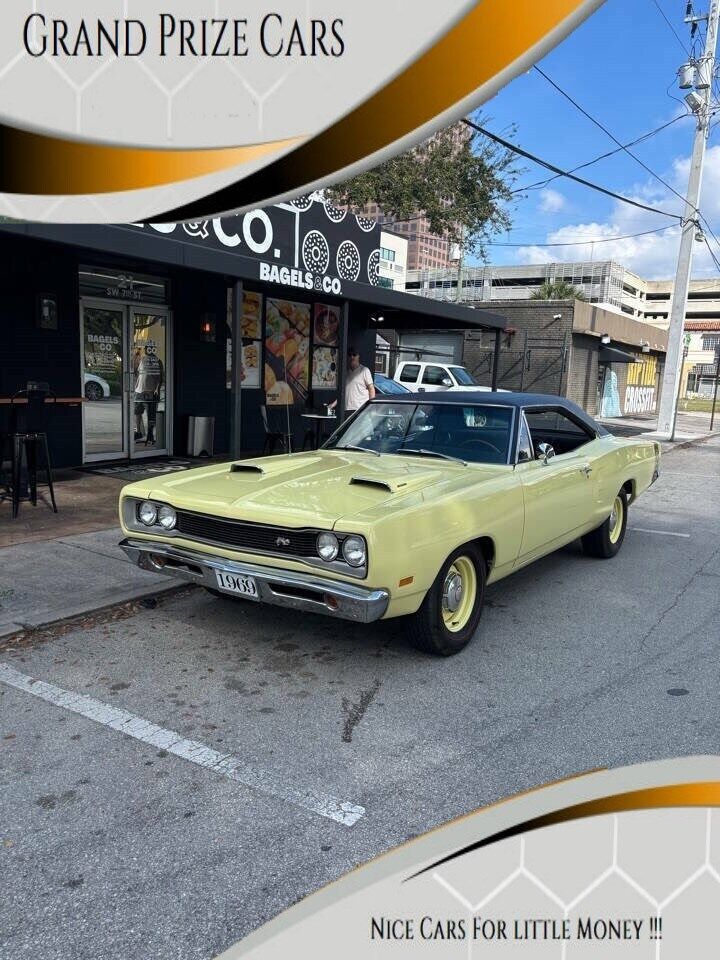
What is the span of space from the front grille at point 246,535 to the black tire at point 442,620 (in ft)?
2.52

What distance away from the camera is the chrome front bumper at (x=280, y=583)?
12.7 feet

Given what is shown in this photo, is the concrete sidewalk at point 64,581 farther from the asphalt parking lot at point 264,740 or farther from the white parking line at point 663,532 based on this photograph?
the white parking line at point 663,532

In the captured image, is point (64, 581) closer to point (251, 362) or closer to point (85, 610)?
point (85, 610)

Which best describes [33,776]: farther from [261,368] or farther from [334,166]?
[261,368]

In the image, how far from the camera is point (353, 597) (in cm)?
385

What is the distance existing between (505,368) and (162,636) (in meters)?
23.6

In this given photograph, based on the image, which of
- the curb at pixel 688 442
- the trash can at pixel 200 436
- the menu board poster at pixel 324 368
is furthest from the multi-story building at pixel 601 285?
the trash can at pixel 200 436

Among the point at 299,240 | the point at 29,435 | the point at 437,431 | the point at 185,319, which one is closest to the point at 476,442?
the point at 437,431

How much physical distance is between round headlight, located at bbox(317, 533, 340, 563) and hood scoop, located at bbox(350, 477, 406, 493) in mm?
581

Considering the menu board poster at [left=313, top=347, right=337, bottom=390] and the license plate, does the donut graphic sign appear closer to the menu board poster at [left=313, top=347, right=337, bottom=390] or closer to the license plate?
the menu board poster at [left=313, top=347, right=337, bottom=390]

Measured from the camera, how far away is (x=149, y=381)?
36.6ft

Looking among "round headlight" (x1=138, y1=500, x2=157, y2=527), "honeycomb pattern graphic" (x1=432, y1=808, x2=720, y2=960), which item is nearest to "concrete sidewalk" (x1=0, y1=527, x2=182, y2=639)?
"round headlight" (x1=138, y1=500, x2=157, y2=527)

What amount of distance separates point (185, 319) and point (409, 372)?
948 centimetres

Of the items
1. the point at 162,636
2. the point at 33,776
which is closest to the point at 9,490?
the point at 162,636
